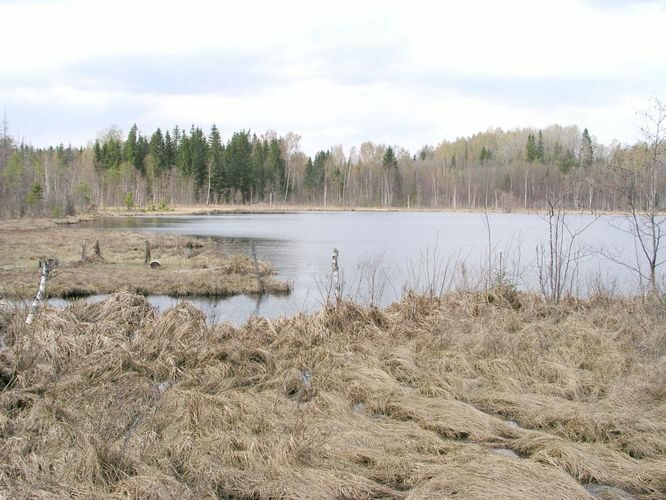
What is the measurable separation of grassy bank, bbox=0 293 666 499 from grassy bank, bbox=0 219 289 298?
255 inches

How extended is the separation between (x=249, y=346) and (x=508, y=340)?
4.00m

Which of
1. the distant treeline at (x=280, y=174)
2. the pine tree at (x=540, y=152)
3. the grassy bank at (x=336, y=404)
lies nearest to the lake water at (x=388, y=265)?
the grassy bank at (x=336, y=404)

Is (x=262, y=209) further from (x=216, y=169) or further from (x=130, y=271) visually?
(x=130, y=271)

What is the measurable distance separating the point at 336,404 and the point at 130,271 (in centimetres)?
1749

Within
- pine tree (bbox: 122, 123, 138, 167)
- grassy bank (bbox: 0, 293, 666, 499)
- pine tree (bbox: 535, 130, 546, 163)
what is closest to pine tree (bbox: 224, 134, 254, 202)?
pine tree (bbox: 122, 123, 138, 167)

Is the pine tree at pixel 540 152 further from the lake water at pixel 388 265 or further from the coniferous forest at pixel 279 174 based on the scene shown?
the lake water at pixel 388 265

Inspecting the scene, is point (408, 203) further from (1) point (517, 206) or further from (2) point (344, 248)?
(2) point (344, 248)

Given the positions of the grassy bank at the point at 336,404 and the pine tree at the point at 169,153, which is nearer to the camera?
the grassy bank at the point at 336,404

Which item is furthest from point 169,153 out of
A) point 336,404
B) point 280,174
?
point 336,404

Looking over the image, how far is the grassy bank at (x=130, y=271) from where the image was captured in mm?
19109

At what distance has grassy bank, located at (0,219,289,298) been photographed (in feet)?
62.7

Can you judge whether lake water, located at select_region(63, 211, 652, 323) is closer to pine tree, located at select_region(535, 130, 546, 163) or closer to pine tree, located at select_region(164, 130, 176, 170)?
pine tree, located at select_region(164, 130, 176, 170)

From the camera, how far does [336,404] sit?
6.98m

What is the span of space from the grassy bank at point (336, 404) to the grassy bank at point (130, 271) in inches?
255
